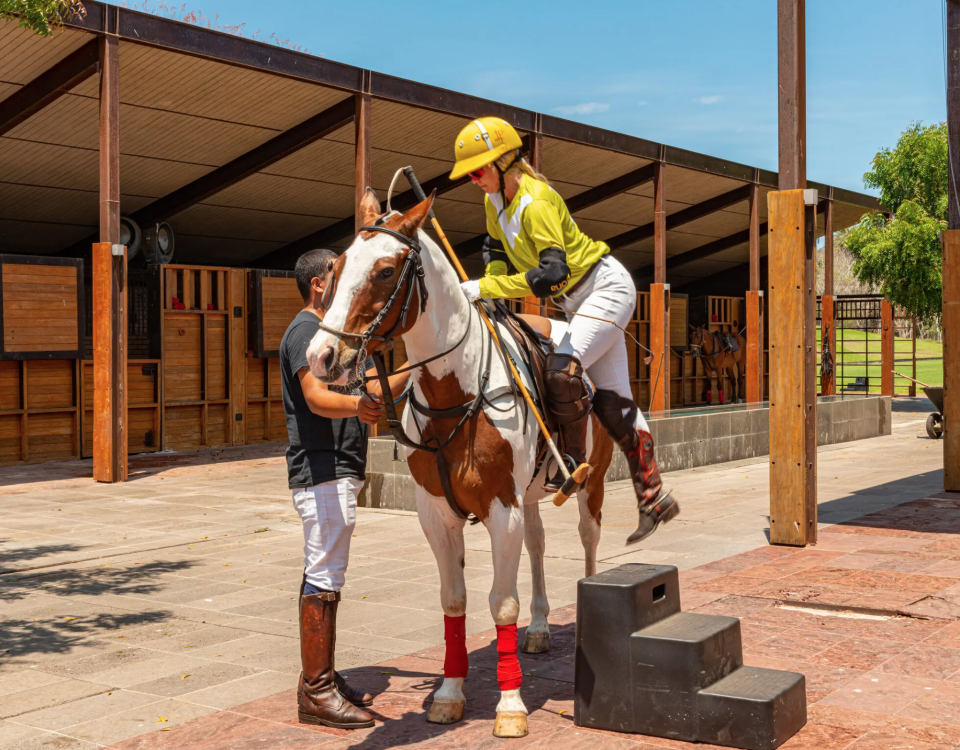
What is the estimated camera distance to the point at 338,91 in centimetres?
1789

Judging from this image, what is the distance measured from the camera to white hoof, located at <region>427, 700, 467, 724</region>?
4676 millimetres

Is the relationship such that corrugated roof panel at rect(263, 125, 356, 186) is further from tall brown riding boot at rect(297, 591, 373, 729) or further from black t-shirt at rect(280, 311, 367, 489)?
tall brown riding boot at rect(297, 591, 373, 729)

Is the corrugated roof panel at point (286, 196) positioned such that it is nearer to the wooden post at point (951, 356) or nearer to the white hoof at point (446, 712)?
the wooden post at point (951, 356)

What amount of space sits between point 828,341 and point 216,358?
1655 centimetres

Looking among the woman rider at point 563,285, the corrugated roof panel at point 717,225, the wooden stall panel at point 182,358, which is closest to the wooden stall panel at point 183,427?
the wooden stall panel at point 182,358

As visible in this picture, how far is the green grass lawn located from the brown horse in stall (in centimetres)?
303

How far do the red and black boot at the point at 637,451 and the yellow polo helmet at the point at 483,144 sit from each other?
4.69 ft

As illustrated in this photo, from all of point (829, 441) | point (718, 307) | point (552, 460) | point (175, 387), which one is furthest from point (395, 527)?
point (718, 307)

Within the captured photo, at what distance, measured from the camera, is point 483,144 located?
4.89m

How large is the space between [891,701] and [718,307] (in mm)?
29755

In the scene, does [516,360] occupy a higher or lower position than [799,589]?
higher

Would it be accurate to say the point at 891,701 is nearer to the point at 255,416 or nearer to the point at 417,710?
the point at 417,710

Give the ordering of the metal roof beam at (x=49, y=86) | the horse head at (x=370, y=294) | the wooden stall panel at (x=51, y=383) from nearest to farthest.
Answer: the horse head at (x=370, y=294), the metal roof beam at (x=49, y=86), the wooden stall panel at (x=51, y=383)

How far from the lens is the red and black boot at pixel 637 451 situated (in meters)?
5.51
